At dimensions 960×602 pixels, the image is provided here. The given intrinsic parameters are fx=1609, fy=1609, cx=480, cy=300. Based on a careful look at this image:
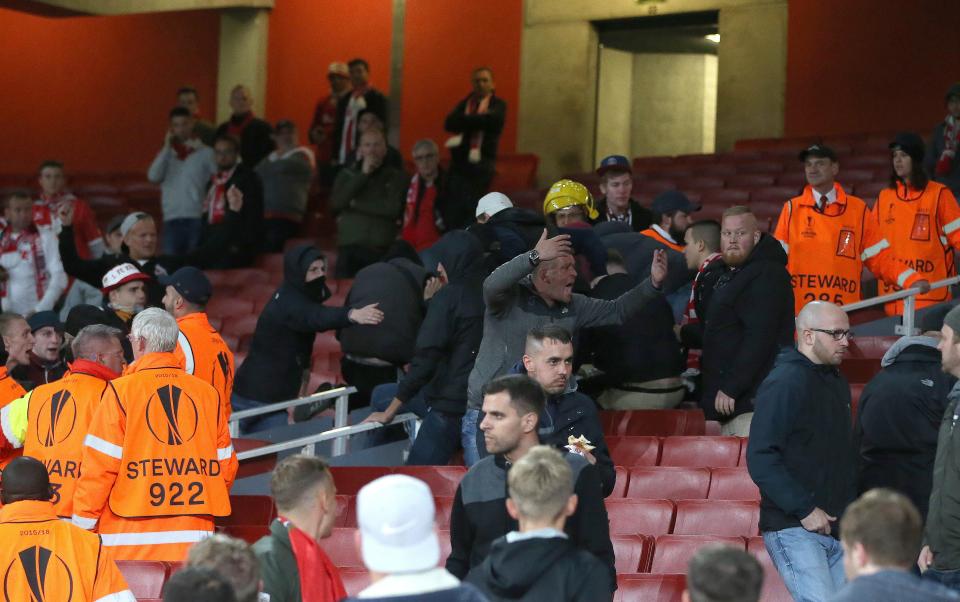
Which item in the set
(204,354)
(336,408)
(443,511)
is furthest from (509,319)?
(336,408)

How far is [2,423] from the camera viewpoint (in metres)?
6.28

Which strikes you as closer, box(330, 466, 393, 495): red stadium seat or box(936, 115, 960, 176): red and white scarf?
box(330, 466, 393, 495): red stadium seat

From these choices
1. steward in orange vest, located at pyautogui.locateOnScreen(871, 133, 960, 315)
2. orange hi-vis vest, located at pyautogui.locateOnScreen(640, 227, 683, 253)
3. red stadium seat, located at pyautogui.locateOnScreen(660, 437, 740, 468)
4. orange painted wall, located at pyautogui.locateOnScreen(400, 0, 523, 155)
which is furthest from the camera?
orange painted wall, located at pyautogui.locateOnScreen(400, 0, 523, 155)

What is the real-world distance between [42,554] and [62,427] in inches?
40.7

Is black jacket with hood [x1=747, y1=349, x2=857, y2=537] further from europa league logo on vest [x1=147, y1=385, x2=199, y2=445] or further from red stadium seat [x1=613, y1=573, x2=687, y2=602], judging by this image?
europa league logo on vest [x1=147, y1=385, x2=199, y2=445]

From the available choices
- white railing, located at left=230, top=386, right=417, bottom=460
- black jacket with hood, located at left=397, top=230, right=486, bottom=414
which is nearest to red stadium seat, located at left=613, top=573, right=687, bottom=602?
black jacket with hood, located at left=397, top=230, right=486, bottom=414

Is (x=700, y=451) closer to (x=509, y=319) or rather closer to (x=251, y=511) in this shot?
(x=509, y=319)

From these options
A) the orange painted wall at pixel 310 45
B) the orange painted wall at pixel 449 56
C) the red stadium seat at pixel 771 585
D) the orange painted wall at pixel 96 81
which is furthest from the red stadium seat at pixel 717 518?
the orange painted wall at pixel 96 81

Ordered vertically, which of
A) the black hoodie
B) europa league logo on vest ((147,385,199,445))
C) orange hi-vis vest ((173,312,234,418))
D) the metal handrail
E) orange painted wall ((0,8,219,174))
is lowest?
the metal handrail

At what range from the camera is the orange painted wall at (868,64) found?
15141 millimetres

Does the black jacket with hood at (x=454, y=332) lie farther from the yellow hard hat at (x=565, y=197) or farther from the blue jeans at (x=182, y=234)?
the blue jeans at (x=182, y=234)

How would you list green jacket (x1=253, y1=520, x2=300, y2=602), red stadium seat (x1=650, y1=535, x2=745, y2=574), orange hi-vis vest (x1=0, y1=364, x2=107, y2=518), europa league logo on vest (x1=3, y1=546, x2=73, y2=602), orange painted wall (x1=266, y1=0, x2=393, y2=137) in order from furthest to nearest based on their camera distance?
orange painted wall (x1=266, y1=0, x2=393, y2=137), orange hi-vis vest (x1=0, y1=364, x2=107, y2=518), red stadium seat (x1=650, y1=535, x2=745, y2=574), europa league logo on vest (x1=3, y1=546, x2=73, y2=602), green jacket (x1=253, y1=520, x2=300, y2=602)

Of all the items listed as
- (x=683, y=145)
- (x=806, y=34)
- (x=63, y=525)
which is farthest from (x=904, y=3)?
(x=63, y=525)

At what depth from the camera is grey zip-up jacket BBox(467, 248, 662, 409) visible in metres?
6.43
